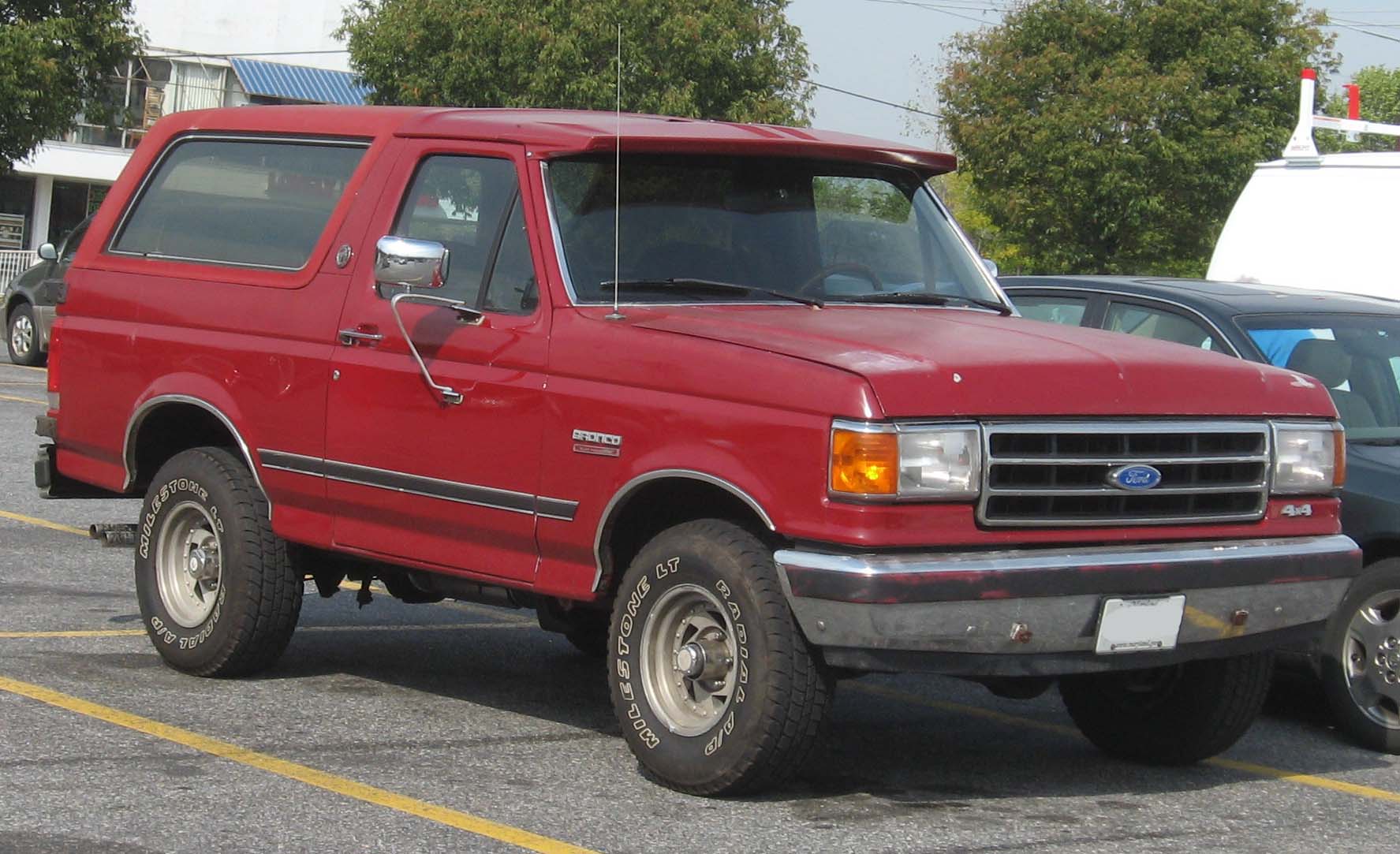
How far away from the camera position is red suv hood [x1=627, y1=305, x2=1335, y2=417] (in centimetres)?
534

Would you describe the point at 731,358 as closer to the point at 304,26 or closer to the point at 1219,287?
the point at 1219,287

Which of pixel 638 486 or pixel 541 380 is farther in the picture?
pixel 541 380

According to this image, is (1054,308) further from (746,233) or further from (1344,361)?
(746,233)

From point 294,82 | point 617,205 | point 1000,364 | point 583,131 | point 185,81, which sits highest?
point 294,82

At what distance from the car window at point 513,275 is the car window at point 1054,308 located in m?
2.82

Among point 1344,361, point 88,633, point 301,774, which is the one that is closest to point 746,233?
point 301,774

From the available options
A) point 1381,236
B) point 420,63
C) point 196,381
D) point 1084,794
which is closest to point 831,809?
point 1084,794

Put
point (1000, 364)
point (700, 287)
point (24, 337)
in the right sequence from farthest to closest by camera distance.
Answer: point (24, 337)
point (700, 287)
point (1000, 364)

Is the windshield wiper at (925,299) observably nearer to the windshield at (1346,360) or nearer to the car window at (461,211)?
the car window at (461,211)

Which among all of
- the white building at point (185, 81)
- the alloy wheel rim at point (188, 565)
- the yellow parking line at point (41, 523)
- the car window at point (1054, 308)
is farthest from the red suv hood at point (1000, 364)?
Answer: the white building at point (185, 81)

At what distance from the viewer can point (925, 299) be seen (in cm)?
680

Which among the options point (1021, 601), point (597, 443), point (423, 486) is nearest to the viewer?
point (1021, 601)

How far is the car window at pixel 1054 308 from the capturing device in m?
8.48

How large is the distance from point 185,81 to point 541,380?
46993 millimetres
